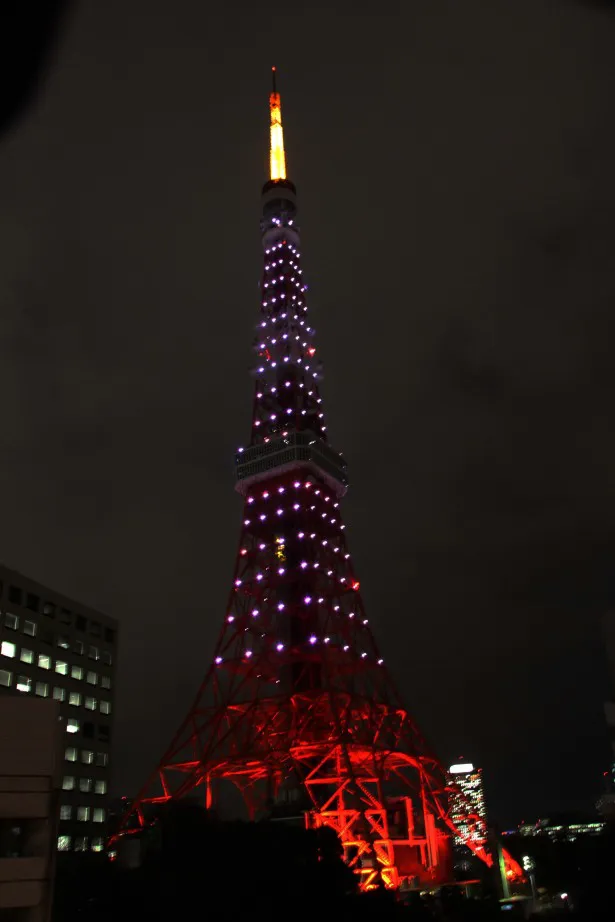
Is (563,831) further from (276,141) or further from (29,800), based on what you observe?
(29,800)

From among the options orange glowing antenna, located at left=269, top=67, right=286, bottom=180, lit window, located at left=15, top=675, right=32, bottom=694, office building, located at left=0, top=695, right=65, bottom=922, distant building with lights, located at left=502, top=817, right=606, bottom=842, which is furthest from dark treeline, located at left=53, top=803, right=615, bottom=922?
orange glowing antenna, located at left=269, top=67, right=286, bottom=180

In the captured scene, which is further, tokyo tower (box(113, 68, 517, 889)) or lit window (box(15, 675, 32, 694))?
lit window (box(15, 675, 32, 694))

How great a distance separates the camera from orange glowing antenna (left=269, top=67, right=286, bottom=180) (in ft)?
227

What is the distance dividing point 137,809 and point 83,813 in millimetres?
16602

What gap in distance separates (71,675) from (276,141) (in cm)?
4690

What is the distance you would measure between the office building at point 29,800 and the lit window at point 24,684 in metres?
43.4

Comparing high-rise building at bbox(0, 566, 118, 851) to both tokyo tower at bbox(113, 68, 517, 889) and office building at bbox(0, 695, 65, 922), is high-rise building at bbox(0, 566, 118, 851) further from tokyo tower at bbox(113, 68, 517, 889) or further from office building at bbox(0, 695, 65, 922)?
office building at bbox(0, 695, 65, 922)

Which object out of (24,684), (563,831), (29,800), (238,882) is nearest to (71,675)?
(24,684)

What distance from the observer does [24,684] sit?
2222 inches

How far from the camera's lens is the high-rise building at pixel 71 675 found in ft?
185

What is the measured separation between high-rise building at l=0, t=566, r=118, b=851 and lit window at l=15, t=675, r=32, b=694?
0.07 metres

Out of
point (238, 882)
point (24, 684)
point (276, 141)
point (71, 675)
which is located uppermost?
point (276, 141)

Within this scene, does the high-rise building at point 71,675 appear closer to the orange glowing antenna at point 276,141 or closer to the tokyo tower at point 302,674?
the tokyo tower at point 302,674

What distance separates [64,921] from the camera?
2038 centimetres
